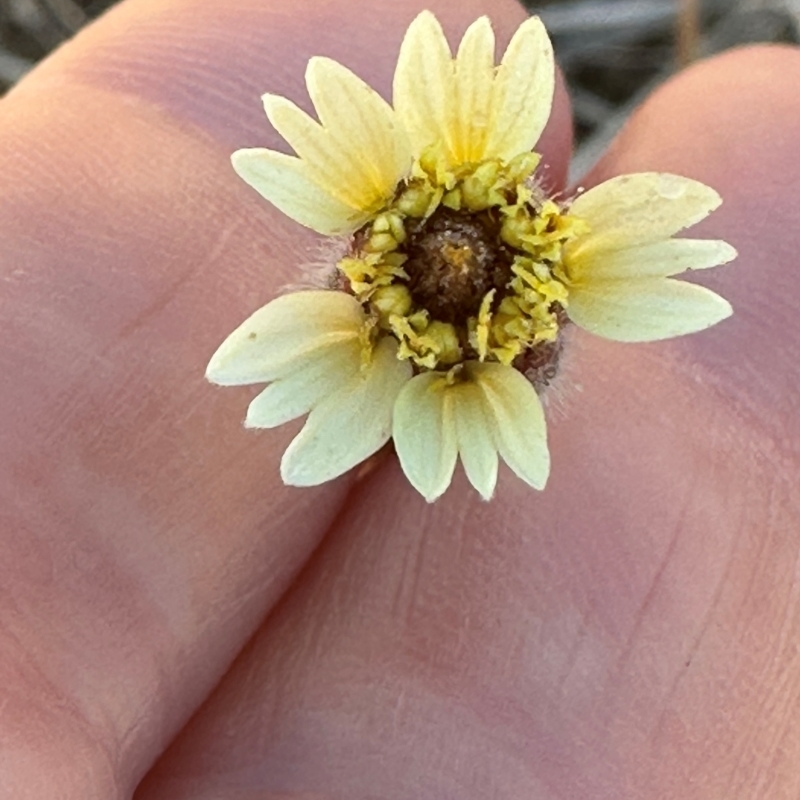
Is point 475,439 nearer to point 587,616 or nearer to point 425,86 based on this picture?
point 425,86

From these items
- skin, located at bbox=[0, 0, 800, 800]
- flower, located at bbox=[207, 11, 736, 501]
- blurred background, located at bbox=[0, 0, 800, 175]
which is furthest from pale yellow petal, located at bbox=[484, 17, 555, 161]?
blurred background, located at bbox=[0, 0, 800, 175]

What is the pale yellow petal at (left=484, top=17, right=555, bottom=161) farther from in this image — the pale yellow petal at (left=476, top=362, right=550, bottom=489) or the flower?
the pale yellow petal at (left=476, top=362, right=550, bottom=489)

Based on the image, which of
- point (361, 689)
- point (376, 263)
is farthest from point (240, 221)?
point (361, 689)

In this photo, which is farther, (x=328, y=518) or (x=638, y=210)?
(x=328, y=518)

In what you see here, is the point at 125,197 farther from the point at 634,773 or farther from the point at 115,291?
the point at 634,773

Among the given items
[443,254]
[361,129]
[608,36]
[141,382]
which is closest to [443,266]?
[443,254]

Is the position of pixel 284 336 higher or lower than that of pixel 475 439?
higher
